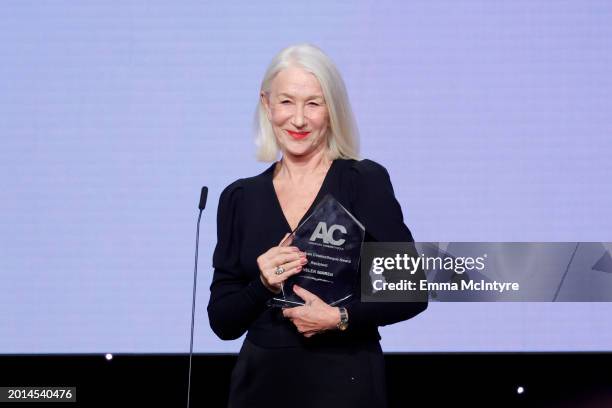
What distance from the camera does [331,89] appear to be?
5.23 ft

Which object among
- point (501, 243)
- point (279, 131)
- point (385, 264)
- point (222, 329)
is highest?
point (501, 243)

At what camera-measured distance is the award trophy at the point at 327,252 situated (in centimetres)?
151

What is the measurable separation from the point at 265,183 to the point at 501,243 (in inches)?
62.1

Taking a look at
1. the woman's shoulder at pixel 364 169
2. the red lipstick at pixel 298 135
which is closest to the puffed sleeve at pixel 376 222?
the woman's shoulder at pixel 364 169

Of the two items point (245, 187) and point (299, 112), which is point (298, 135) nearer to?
point (299, 112)

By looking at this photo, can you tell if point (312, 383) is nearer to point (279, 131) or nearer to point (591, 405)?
point (279, 131)

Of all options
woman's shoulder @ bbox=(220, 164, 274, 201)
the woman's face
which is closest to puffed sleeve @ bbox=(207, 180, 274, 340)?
woman's shoulder @ bbox=(220, 164, 274, 201)

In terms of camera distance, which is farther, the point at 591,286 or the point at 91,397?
the point at 91,397

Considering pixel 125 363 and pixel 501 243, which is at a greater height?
pixel 501 243

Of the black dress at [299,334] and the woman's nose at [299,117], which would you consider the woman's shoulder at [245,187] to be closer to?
the black dress at [299,334]

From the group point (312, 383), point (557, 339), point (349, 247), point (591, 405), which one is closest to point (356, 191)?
point (349, 247)

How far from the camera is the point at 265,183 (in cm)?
167

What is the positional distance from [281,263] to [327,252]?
0.08 metres

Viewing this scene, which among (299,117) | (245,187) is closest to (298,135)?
(299,117)
